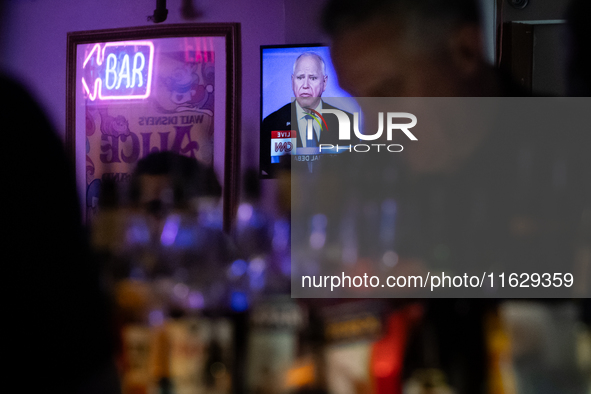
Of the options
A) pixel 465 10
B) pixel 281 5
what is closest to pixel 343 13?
pixel 281 5

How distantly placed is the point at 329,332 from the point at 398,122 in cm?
43

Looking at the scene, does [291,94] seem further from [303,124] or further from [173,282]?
[173,282]

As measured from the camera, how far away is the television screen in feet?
2.85

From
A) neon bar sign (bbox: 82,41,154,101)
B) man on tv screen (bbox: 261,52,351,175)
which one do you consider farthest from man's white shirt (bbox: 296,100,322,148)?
neon bar sign (bbox: 82,41,154,101)

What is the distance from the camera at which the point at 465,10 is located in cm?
87

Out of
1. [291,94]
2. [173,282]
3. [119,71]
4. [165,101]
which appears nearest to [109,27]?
[119,71]

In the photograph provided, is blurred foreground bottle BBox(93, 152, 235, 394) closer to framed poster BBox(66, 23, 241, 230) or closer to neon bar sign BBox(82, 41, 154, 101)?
framed poster BBox(66, 23, 241, 230)

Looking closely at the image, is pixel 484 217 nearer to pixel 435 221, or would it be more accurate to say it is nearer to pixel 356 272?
pixel 435 221

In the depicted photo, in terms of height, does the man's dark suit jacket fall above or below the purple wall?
below

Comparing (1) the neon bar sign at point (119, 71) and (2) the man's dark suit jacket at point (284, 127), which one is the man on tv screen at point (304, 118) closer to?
(2) the man's dark suit jacket at point (284, 127)

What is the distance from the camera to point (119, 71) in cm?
92

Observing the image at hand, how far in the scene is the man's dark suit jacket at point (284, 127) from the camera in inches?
34.3

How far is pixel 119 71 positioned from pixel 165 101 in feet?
0.40

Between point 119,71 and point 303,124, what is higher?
point 119,71
